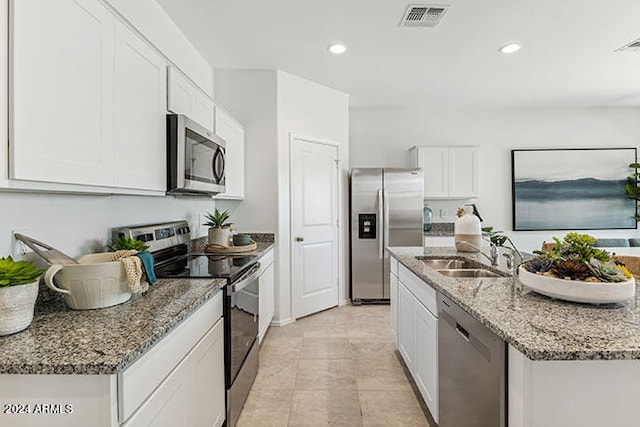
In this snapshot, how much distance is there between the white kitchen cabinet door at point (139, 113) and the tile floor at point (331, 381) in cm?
153

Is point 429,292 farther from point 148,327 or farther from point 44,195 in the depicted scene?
point 44,195

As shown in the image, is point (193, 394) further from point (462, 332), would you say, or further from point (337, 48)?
point (337, 48)

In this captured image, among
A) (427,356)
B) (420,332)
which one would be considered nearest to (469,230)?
(420,332)

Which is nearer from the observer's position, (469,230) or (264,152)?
(469,230)

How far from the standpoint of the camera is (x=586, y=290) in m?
1.38

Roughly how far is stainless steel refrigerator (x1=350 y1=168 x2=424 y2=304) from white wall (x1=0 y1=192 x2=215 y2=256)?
2.62 meters

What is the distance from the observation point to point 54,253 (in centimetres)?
143

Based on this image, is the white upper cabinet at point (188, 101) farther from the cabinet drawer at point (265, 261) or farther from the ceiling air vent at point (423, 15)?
the ceiling air vent at point (423, 15)

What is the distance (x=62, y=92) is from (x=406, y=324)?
92.3 inches

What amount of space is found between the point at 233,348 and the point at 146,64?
153 centimetres

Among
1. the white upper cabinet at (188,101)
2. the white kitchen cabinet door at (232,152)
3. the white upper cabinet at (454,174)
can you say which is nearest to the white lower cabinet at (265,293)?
the white kitchen cabinet door at (232,152)

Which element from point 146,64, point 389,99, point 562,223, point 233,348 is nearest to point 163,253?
point 233,348

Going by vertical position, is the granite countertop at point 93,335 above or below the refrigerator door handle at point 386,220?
below

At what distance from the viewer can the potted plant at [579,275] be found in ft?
4.47
